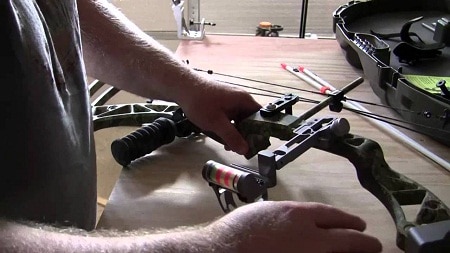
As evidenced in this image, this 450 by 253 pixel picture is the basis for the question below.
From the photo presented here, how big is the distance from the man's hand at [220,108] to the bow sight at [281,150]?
Result: 0.06ft

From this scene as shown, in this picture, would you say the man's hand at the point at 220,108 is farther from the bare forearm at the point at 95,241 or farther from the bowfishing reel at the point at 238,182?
the bare forearm at the point at 95,241

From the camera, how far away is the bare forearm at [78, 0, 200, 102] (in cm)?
85

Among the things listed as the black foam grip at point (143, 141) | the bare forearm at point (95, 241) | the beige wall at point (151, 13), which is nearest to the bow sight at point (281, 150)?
the black foam grip at point (143, 141)

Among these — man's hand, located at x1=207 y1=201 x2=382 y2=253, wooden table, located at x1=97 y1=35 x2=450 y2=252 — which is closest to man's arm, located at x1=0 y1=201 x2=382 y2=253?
man's hand, located at x1=207 y1=201 x2=382 y2=253

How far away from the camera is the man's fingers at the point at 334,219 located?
544 mm

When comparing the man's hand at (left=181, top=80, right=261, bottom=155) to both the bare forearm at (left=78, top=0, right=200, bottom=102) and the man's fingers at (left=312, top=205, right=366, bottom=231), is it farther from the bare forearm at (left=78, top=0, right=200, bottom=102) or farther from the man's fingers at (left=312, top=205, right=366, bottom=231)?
the man's fingers at (left=312, top=205, right=366, bottom=231)

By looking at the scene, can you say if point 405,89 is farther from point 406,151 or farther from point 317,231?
point 317,231

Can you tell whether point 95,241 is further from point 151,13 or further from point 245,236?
point 151,13

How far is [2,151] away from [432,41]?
0.87m

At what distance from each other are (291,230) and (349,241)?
0.06 metres

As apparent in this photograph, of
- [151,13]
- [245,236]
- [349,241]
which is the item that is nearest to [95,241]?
[245,236]

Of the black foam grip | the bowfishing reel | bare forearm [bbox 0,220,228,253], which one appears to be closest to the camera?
bare forearm [bbox 0,220,228,253]

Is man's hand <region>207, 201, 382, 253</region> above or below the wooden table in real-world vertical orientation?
above

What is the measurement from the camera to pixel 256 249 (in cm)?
50
